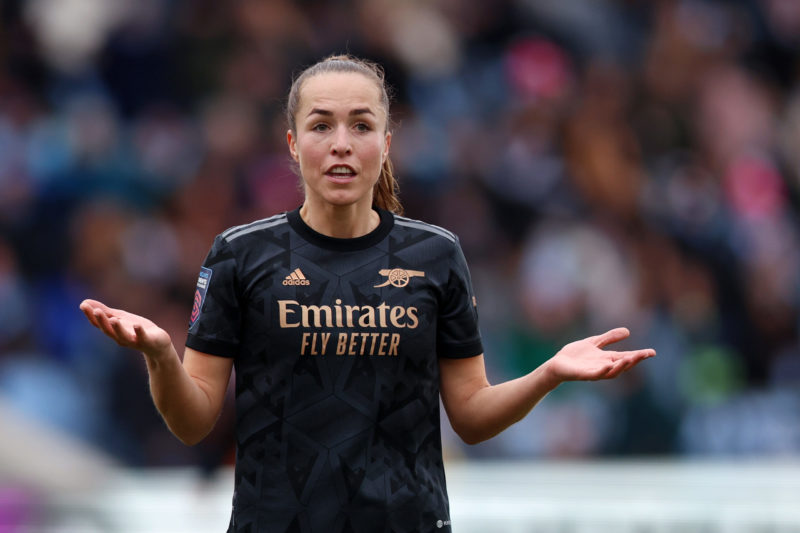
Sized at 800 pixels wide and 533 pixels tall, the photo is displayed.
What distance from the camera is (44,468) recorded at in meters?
5.74

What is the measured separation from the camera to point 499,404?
12.2ft

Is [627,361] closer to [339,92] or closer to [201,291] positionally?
[339,92]

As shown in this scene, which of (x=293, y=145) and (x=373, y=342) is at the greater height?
(x=293, y=145)

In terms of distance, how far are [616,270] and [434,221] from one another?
4.52 feet

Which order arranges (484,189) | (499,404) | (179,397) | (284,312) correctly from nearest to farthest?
(179,397) < (284,312) < (499,404) < (484,189)

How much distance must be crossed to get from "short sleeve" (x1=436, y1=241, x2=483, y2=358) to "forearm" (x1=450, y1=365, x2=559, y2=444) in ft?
0.44

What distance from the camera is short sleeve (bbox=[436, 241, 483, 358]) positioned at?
379 cm

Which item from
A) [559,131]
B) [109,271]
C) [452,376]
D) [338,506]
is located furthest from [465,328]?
[559,131]

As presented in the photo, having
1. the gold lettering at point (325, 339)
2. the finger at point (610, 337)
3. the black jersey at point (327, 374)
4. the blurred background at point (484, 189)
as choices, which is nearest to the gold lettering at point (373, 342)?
the black jersey at point (327, 374)

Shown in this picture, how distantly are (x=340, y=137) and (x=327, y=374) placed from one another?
2.10 ft

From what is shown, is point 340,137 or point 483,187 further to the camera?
point 483,187

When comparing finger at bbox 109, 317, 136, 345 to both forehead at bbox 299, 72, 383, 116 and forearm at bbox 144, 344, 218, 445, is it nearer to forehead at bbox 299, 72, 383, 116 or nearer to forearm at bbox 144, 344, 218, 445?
A: forearm at bbox 144, 344, 218, 445

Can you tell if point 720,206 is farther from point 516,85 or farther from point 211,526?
point 211,526

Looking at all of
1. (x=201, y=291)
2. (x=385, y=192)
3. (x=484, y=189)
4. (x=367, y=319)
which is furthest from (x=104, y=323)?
(x=484, y=189)
